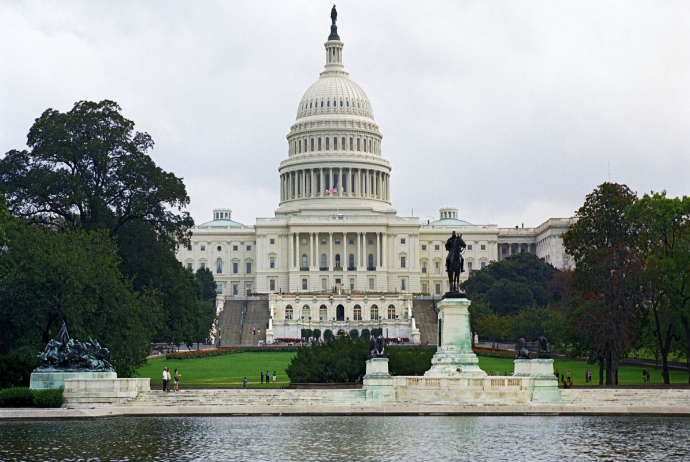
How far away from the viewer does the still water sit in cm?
3055

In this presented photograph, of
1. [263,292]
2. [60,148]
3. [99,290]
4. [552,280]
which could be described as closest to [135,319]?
[99,290]

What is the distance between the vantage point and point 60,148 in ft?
225

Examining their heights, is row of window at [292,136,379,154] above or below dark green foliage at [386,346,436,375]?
above

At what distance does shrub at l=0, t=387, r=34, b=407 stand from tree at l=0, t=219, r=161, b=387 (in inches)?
263

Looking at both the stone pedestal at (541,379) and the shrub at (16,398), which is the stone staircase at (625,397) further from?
the shrub at (16,398)

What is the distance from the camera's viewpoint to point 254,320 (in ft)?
432

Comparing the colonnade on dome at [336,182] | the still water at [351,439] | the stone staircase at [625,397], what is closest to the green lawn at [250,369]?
the stone staircase at [625,397]

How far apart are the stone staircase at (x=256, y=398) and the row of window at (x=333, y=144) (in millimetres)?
129288

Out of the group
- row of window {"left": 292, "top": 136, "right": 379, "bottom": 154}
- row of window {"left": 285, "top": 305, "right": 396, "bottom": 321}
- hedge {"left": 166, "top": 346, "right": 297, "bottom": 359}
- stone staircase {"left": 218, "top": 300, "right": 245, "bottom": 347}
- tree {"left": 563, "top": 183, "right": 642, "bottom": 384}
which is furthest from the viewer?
Answer: row of window {"left": 292, "top": 136, "right": 379, "bottom": 154}

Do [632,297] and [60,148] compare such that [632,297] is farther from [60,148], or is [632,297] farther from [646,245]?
[60,148]

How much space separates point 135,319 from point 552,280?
8511 centimetres

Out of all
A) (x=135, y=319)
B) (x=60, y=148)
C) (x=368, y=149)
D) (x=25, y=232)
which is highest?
(x=368, y=149)

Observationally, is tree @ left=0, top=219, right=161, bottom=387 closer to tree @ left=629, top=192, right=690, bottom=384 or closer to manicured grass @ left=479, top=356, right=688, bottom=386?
manicured grass @ left=479, top=356, right=688, bottom=386

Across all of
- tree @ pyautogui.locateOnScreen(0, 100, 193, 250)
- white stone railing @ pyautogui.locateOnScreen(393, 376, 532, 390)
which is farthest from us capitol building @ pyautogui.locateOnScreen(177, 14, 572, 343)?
white stone railing @ pyautogui.locateOnScreen(393, 376, 532, 390)
